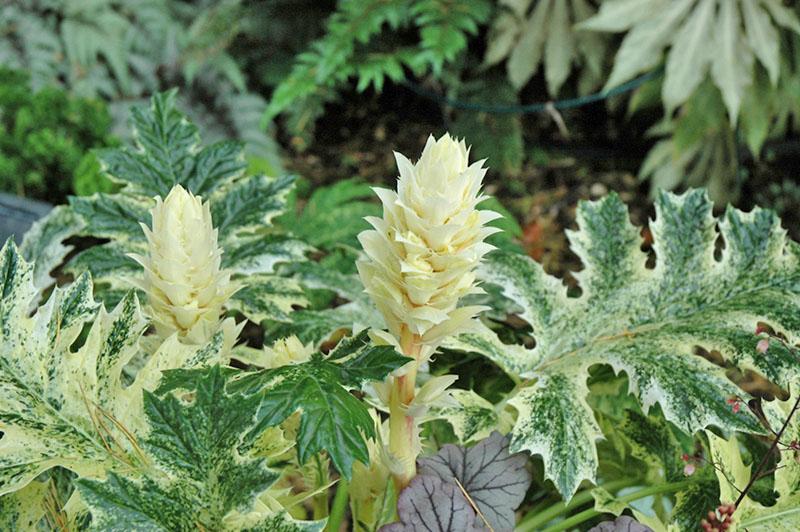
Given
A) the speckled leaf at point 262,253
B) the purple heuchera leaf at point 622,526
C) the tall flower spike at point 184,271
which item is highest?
the tall flower spike at point 184,271

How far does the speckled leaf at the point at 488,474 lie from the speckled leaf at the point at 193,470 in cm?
19

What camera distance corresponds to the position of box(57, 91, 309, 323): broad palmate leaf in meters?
0.96

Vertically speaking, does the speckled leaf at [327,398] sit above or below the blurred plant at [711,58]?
above

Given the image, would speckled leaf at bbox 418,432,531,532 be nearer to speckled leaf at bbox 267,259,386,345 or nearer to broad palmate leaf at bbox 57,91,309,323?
speckled leaf at bbox 267,259,386,345

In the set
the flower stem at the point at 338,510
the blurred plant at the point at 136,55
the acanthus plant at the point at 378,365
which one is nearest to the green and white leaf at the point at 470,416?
the acanthus plant at the point at 378,365

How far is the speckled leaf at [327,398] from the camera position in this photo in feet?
2.07

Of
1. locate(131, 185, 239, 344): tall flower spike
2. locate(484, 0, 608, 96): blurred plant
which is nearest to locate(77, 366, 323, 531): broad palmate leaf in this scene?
locate(131, 185, 239, 344): tall flower spike

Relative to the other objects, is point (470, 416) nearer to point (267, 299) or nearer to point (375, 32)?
point (267, 299)

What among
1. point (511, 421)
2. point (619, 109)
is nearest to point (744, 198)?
point (619, 109)

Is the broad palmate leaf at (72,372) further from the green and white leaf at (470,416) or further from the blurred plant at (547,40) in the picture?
the blurred plant at (547,40)

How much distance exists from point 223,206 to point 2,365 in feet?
1.20

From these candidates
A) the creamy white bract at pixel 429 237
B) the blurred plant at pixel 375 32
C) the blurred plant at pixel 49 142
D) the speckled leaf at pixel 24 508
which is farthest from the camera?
the blurred plant at pixel 375 32

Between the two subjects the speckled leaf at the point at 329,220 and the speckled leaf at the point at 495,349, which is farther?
the speckled leaf at the point at 329,220

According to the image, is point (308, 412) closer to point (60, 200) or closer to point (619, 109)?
point (60, 200)
